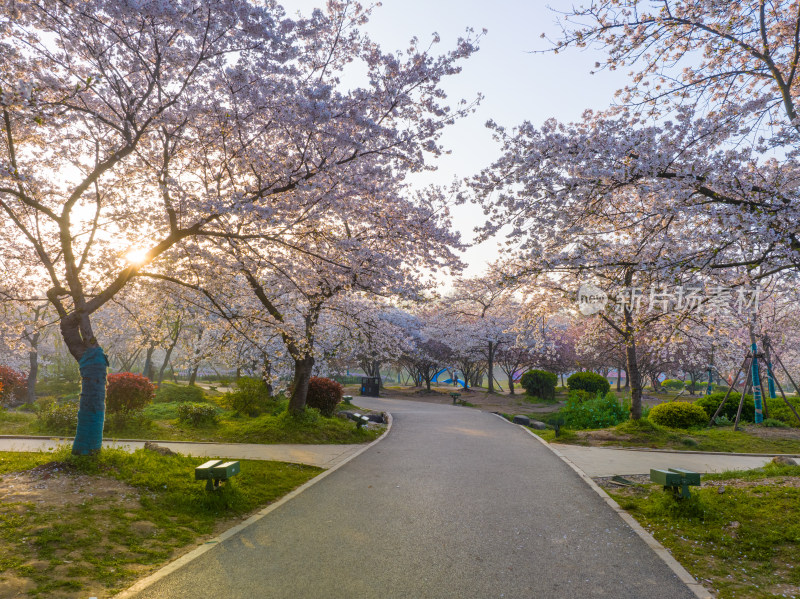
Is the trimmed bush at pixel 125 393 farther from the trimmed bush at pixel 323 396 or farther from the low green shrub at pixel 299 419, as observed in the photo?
the trimmed bush at pixel 323 396

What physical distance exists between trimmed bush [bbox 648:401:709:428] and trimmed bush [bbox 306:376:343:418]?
11.7 meters

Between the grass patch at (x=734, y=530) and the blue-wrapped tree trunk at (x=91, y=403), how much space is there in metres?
8.53

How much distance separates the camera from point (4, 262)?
10.5 m

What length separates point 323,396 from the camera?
1697 centimetres

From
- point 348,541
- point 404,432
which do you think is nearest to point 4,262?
point 348,541

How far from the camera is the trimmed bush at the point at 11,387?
18.2 metres

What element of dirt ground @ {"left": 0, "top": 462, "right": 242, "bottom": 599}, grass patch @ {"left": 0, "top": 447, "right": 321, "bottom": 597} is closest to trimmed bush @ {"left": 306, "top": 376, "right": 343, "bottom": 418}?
grass patch @ {"left": 0, "top": 447, "right": 321, "bottom": 597}

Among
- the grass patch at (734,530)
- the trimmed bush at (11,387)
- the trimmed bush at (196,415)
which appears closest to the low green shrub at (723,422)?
the grass patch at (734,530)

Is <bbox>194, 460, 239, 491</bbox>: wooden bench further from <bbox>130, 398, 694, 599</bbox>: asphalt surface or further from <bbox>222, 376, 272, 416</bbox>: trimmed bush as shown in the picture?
<bbox>222, 376, 272, 416</bbox>: trimmed bush

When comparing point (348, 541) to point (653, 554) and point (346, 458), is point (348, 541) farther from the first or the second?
point (346, 458)

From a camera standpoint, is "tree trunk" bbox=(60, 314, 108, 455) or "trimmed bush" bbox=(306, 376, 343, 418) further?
"trimmed bush" bbox=(306, 376, 343, 418)

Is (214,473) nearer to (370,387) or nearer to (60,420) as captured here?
(60,420)

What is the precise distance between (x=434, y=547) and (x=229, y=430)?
31.3 feet

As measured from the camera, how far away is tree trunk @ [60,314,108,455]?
7.53 m
